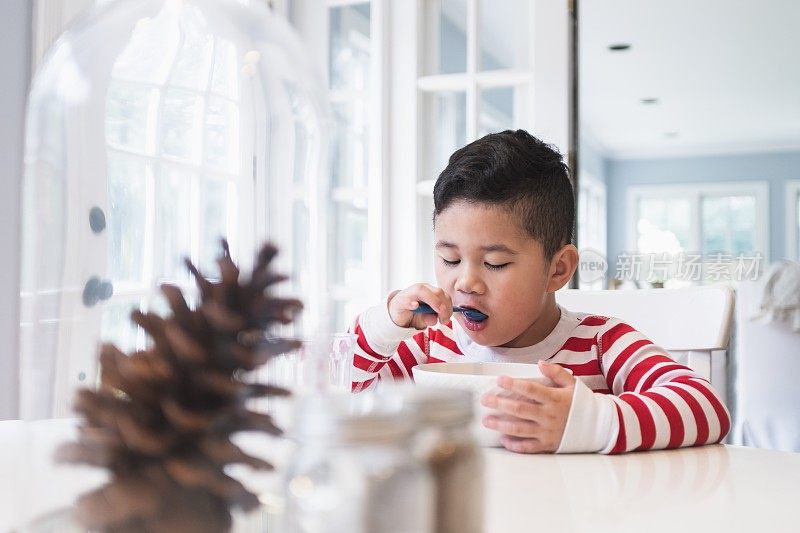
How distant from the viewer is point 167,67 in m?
0.39

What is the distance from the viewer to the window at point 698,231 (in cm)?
267

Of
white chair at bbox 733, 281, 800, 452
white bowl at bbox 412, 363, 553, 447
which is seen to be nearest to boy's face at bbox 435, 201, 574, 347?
white bowl at bbox 412, 363, 553, 447

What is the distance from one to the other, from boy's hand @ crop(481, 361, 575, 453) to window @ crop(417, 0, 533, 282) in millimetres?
1969

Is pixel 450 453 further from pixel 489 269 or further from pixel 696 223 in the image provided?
pixel 696 223

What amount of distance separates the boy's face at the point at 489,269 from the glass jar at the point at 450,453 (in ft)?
2.68

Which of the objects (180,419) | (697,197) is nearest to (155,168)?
(180,419)

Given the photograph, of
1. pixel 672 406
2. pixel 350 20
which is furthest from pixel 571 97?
pixel 672 406

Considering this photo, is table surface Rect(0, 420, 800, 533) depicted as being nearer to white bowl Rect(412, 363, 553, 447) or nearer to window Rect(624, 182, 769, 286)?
white bowl Rect(412, 363, 553, 447)

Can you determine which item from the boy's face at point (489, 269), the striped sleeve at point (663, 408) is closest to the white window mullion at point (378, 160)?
the boy's face at point (489, 269)

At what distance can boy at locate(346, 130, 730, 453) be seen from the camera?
107 cm

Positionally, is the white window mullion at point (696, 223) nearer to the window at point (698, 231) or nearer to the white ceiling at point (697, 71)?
the window at point (698, 231)

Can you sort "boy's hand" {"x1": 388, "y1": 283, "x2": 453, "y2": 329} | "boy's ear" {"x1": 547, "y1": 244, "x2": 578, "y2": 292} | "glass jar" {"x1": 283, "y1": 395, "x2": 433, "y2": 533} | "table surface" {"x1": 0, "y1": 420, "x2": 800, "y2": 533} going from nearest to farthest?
"glass jar" {"x1": 283, "y1": 395, "x2": 433, "y2": 533}
"table surface" {"x1": 0, "y1": 420, "x2": 800, "y2": 533}
"boy's hand" {"x1": 388, "y1": 283, "x2": 453, "y2": 329}
"boy's ear" {"x1": 547, "y1": 244, "x2": 578, "y2": 292}

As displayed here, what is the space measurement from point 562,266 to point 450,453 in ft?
3.38

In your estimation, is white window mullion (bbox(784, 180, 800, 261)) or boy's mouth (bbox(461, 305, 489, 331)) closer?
boy's mouth (bbox(461, 305, 489, 331))
